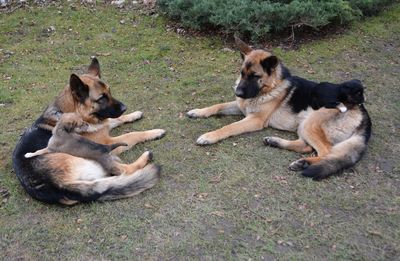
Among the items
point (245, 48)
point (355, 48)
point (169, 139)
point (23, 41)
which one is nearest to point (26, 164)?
point (169, 139)

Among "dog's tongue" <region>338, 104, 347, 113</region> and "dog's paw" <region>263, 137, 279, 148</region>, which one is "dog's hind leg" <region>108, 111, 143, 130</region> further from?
"dog's tongue" <region>338, 104, 347, 113</region>

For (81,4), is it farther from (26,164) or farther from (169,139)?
(26,164)

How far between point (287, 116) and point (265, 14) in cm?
323

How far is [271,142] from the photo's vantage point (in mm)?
5160

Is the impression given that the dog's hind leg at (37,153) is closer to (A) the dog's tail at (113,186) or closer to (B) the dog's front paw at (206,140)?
(A) the dog's tail at (113,186)

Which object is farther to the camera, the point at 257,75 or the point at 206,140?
the point at 257,75

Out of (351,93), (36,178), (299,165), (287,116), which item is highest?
(36,178)

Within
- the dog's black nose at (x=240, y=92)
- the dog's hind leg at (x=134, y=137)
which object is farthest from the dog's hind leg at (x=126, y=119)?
the dog's black nose at (x=240, y=92)

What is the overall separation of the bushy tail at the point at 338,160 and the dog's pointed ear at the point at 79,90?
2783 millimetres

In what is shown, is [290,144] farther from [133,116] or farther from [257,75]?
[133,116]

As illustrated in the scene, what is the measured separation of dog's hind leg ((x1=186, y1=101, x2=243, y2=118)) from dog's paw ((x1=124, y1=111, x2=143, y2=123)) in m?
0.75

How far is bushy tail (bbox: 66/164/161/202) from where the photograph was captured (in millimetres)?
4090

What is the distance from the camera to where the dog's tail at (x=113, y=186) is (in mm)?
4090

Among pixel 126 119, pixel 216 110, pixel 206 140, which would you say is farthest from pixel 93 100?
pixel 216 110
